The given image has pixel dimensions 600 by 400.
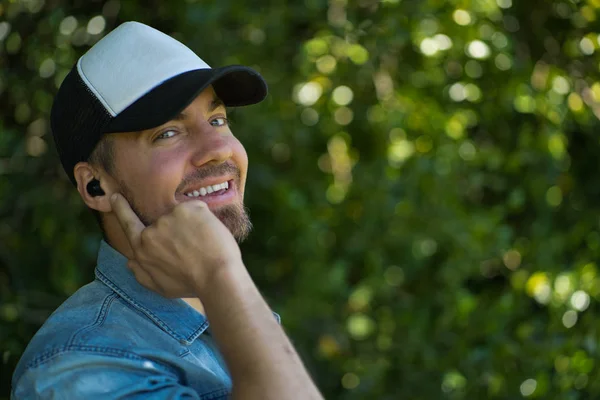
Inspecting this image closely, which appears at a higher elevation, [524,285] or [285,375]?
[285,375]

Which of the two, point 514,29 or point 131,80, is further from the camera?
point 514,29

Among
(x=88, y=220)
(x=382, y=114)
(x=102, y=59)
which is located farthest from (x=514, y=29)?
(x=102, y=59)

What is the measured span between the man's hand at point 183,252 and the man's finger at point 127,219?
24mm

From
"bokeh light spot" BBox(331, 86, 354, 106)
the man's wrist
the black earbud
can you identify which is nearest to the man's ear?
the black earbud

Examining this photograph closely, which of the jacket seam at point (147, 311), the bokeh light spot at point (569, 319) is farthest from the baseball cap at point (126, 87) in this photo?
the bokeh light spot at point (569, 319)

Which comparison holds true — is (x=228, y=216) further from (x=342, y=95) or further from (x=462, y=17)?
(x=462, y=17)

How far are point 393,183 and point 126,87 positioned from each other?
209 centimetres

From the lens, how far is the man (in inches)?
69.7

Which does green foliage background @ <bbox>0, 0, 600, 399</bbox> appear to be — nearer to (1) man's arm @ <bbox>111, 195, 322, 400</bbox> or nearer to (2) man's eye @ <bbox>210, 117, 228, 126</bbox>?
(2) man's eye @ <bbox>210, 117, 228, 126</bbox>

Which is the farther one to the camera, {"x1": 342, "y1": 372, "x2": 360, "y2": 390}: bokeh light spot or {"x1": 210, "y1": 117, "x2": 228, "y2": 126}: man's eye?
{"x1": 342, "y1": 372, "x2": 360, "y2": 390}: bokeh light spot

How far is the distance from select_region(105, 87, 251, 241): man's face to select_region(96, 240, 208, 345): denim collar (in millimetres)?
148

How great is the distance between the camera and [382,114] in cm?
417

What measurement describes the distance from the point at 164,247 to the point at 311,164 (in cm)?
214

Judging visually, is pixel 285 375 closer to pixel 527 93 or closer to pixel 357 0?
pixel 357 0
